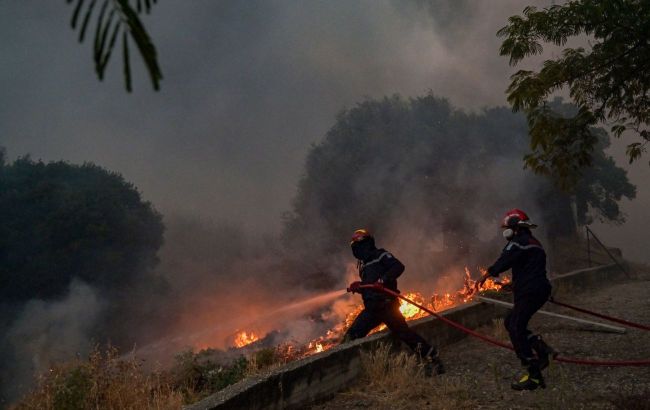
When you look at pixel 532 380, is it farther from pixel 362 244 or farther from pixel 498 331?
pixel 498 331

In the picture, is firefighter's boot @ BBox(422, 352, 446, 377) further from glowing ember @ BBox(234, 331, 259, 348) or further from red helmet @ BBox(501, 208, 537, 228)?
glowing ember @ BBox(234, 331, 259, 348)

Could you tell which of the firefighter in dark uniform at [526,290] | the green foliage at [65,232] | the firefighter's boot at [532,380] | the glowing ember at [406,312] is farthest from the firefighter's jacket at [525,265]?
the green foliage at [65,232]

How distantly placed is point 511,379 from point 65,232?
64.8ft

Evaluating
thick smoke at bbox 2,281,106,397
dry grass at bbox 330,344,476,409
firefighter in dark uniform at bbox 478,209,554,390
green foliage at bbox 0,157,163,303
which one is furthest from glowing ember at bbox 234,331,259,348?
firefighter in dark uniform at bbox 478,209,554,390

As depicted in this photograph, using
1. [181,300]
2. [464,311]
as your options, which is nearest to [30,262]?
[181,300]

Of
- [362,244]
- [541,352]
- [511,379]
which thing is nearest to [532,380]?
[541,352]

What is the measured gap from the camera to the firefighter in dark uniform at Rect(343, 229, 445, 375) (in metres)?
6.16

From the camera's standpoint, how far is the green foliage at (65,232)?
19438 millimetres

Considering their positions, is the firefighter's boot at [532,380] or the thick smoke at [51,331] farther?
the thick smoke at [51,331]

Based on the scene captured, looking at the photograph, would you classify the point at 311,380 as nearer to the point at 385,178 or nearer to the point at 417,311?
the point at 417,311

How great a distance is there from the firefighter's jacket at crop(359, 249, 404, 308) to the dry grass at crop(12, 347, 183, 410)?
102 inches

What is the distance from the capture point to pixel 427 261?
2250 centimetres

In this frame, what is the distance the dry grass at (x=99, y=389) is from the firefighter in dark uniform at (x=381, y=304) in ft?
8.28

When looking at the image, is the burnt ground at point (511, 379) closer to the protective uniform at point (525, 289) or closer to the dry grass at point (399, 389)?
the dry grass at point (399, 389)
